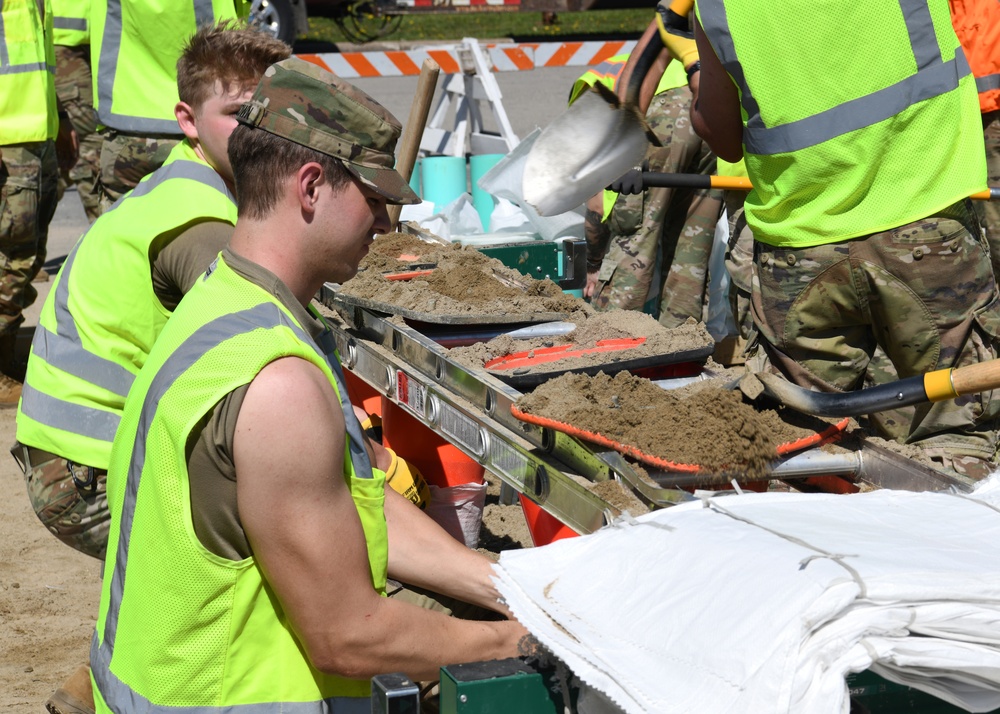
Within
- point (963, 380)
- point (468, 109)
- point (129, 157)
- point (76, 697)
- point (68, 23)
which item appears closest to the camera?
point (963, 380)

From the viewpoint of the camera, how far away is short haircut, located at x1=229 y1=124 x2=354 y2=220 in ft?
6.24

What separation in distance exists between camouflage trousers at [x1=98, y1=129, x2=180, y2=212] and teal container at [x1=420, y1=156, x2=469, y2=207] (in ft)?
6.25

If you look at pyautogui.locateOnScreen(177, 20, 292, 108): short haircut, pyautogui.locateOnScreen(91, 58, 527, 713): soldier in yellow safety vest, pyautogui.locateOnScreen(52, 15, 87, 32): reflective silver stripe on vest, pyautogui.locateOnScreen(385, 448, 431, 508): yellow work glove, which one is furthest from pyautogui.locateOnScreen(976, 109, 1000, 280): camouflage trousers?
pyautogui.locateOnScreen(52, 15, 87, 32): reflective silver stripe on vest

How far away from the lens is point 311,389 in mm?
1771

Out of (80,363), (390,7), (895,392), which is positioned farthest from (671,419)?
(390,7)

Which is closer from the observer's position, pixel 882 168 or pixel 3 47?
pixel 882 168

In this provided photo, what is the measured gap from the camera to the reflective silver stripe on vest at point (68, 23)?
24.7 feet

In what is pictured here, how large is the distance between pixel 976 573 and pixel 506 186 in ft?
15.3

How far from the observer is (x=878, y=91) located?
2941 millimetres

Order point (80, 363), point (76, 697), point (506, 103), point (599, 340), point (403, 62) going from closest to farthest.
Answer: point (80, 363), point (599, 340), point (76, 697), point (403, 62), point (506, 103)

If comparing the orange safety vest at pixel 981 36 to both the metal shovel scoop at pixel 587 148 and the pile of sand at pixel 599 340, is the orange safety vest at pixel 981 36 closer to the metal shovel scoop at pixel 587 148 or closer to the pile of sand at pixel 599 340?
the metal shovel scoop at pixel 587 148

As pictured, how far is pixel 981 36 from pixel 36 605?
4.46 metres

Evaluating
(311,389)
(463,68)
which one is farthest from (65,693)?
(463,68)

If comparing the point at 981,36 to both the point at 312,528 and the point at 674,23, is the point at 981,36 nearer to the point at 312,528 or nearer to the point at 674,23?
the point at 674,23
